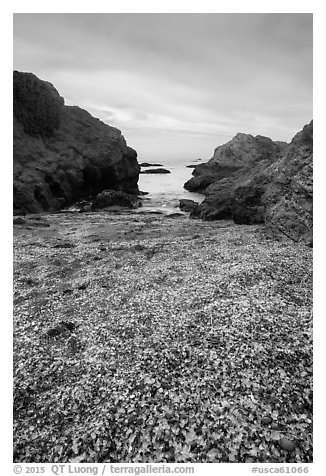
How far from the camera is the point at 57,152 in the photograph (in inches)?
1729

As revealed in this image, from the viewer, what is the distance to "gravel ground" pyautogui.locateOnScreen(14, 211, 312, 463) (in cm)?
560

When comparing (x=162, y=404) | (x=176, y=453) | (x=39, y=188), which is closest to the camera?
(x=176, y=453)

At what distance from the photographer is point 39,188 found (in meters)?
36.3

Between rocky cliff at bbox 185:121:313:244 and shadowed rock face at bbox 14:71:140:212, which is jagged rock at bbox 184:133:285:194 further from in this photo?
rocky cliff at bbox 185:121:313:244

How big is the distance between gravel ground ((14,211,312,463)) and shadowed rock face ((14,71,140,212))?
1022 inches

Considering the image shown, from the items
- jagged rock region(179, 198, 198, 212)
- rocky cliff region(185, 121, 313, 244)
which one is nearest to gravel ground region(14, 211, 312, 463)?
rocky cliff region(185, 121, 313, 244)

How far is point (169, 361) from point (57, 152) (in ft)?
141

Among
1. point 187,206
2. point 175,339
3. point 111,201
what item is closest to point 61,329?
point 175,339

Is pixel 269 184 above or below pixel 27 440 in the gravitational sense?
above

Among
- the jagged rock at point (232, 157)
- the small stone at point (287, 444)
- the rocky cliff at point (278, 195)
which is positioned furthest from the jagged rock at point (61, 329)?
the jagged rock at point (232, 157)

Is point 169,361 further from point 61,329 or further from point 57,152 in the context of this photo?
point 57,152

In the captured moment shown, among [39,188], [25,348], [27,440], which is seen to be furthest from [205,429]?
[39,188]

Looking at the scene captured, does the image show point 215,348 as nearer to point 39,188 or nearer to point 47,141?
point 39,188
